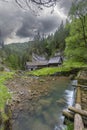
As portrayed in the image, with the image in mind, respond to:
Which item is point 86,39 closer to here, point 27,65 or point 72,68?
point 72,68

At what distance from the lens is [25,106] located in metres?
10.8

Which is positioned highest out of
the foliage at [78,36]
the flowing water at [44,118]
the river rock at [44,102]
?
the foliage at [78,36]

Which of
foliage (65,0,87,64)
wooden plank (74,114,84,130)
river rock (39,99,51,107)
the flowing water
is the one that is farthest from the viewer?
foliage (65,0,87,64)

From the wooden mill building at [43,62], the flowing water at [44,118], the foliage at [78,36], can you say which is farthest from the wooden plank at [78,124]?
the wooden mill building at [43,62]

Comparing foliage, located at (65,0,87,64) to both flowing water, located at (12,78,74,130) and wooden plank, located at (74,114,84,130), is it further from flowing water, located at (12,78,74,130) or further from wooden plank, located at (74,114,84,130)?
wooden plank, located at (74,114,84,130)

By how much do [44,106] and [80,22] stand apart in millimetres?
18962

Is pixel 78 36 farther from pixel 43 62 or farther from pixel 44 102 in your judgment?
pixel 43 62

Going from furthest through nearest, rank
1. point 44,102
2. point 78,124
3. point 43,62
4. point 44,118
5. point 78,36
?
point 43,62 → point 78,36 → point 44,102 → point 44,118 → point 78,124

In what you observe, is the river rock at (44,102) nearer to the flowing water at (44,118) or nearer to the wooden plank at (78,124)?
the flowing water at (44,118)

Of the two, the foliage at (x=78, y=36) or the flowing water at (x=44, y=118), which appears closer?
the flowing water at (x=44, y=118)

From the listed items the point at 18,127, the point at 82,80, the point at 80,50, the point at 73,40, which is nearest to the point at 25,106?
the point at 18,127

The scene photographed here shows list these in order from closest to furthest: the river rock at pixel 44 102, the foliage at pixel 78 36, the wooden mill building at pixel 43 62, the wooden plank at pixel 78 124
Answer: the wooden plank at pixel 78 124 → the river rock at pixel 44 102 → the foliage at pixel 78 36 → the wooden mill building at pixel 43 62

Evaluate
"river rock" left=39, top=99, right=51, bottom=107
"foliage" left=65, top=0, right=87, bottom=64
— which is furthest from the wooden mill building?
"river rock" left=39, top=99, right=51, bottom=107

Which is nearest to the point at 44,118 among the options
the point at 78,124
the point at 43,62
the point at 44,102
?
the point at 44,102
